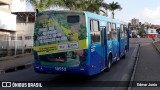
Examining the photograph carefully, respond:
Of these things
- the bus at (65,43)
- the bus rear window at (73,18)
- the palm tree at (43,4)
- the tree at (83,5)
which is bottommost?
the bus at (65,43)

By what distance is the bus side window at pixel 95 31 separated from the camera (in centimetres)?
1177

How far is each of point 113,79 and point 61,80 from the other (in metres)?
2.29

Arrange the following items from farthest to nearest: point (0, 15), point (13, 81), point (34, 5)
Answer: point (0, 15) < point (34, 5) < point (13, 81)

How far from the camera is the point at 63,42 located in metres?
11.3

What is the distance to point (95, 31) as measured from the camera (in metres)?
12.3

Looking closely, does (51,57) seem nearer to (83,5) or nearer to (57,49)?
(57,49)

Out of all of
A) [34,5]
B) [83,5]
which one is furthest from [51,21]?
[83,5]

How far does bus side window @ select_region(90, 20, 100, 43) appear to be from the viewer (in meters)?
11.8

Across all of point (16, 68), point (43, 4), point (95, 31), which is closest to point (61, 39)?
point (95, 31)

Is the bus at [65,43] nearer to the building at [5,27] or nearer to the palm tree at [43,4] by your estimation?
the building at [5,27]

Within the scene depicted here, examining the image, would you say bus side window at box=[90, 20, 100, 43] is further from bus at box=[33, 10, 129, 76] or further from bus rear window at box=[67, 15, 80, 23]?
bus rear window at box=[67, 15, 80, 23]

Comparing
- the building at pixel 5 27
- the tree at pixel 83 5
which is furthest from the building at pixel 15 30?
the tree at pixel 83 5

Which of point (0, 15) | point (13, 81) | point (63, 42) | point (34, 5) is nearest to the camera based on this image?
point (63, 42)

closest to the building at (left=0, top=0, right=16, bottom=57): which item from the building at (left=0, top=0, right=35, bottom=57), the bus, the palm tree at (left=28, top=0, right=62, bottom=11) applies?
the building at (left=0, top=0, right=35, bottom=57)
